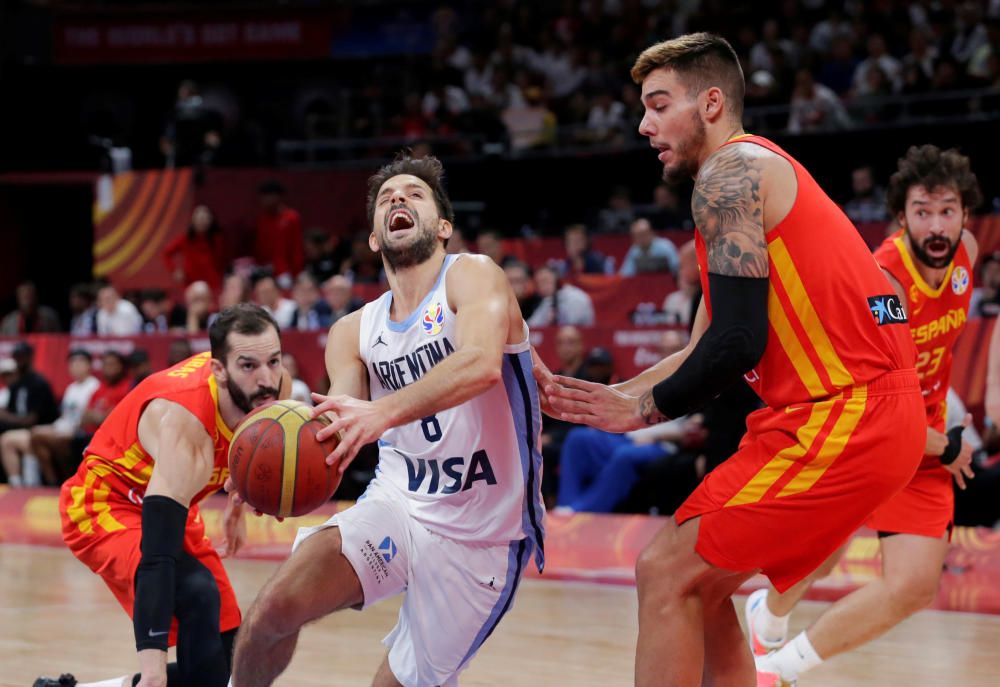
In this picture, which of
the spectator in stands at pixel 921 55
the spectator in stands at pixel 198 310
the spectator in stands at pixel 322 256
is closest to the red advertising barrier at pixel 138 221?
the spectator in stands at pixel 322 256

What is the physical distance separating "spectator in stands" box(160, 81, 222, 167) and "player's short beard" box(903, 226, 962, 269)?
13.1 m

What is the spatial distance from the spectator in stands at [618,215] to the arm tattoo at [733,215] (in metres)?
10.0

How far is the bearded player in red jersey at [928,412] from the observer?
502 centimetres

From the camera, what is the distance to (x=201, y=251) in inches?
598

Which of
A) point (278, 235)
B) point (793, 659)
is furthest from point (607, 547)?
point (278, 235)

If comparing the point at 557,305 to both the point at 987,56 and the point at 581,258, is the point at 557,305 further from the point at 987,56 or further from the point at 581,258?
the point at 987,56

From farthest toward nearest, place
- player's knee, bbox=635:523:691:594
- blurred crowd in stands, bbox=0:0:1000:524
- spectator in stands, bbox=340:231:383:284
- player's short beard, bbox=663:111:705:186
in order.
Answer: spectator in stands, bbox=340:231:383:284 < blurred crowd in stands, bbox=0:0:1000:524 < player's short beard, bbox=663:111:705:186 < player's knee, bbox=635:523:691:594

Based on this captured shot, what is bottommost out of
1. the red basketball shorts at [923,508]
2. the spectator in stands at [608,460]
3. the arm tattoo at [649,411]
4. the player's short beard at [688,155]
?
the spectator in stands at [608,460]

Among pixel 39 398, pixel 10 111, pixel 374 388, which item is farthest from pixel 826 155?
pixel 10 111

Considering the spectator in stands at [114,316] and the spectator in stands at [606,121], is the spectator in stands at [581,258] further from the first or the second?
the spectator in stands at [114,316]

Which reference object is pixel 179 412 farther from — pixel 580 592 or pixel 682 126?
pixel 580 592

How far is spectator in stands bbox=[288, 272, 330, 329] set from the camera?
1220 centimetres

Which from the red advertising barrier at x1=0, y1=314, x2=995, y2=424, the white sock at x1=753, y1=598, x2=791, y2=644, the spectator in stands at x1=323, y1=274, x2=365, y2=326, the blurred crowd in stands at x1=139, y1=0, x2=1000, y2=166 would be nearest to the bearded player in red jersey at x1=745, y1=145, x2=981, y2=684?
the white sock at x1=753, y1=598, x2=791, y2=644

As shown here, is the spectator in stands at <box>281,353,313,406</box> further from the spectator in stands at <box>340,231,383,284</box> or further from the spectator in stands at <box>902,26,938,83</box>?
the spectator in stands at <box>902,26,938,83</box>
